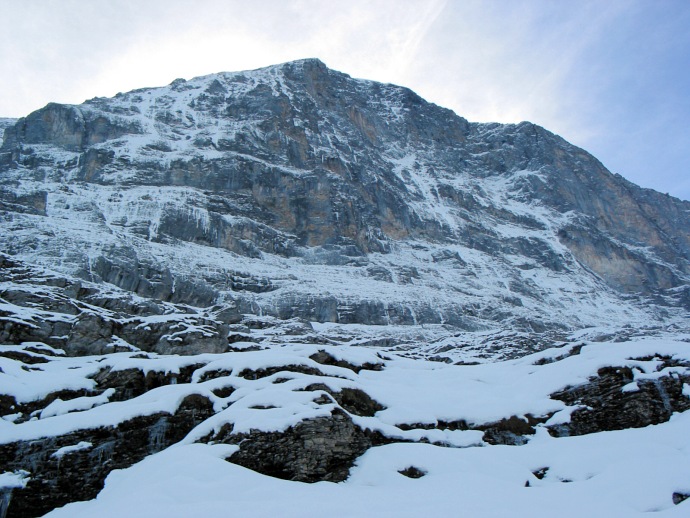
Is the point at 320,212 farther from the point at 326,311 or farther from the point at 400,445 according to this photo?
the point at 400,445

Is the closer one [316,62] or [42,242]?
[42,242]

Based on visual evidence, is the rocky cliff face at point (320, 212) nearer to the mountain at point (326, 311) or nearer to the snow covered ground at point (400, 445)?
the mountain at point (326, 311)

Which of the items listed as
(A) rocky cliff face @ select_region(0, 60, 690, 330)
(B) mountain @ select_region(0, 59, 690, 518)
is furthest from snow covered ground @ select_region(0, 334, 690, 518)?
(A) rocky cliff face @ select_region(0, 60, 690, 330)

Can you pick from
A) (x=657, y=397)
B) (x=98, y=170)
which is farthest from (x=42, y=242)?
(x=657, y=397)

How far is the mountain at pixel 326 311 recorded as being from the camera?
13398 mm

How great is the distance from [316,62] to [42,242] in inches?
4053

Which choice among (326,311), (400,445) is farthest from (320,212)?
(400,445)

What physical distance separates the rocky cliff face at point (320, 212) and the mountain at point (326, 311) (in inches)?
21.5

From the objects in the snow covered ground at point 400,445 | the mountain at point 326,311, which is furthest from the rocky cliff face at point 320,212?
the snow covered ground at point 400,445

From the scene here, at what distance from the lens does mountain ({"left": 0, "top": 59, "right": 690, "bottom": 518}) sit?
1340 centimetres

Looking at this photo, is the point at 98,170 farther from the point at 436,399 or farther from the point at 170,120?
the point at 436,399

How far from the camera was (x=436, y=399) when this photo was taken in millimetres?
20031

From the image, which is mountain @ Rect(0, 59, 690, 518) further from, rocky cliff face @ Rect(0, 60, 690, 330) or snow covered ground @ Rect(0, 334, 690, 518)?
rocky cliff face @ Rect(0, 60, 690, 330)

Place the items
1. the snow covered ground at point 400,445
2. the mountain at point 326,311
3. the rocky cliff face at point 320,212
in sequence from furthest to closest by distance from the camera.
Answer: the rocky cliff face at point 320,212 → the mountain at point 326,311 → the snow covered ground at point 400,445
